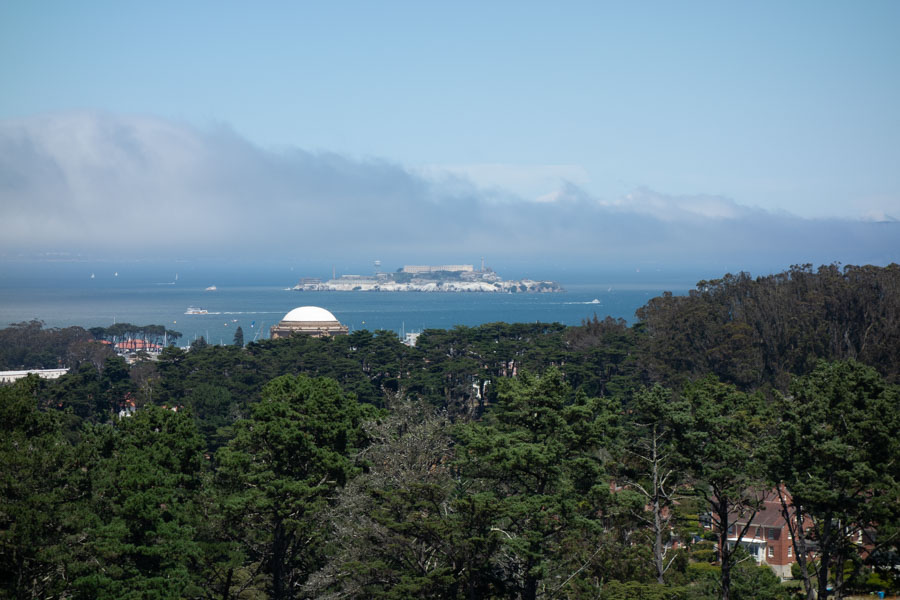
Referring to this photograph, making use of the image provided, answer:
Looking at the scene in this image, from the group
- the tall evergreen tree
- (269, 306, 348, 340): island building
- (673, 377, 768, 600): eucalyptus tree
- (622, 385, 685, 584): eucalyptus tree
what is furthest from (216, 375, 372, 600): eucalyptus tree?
(269, 306, 348, 340): island building

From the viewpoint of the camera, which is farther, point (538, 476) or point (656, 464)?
point (656, 464)

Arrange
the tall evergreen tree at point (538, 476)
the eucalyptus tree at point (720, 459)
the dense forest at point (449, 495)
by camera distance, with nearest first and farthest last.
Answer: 1. the dense forest at point (449, 495)
2. the tall evergreen tree at point (538, 476)
3. the eucalyptus tree at point (720, 459)

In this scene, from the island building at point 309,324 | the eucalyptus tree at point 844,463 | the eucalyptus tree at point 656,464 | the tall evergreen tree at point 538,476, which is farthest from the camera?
the island building at point 309,324

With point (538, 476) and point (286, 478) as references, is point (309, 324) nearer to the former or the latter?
point (286, 478)

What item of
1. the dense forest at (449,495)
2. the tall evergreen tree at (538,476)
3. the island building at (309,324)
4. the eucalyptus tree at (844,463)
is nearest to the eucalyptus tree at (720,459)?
the dense forest at (449,495)

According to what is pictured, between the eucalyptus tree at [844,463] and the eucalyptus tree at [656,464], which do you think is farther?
the eucalyptus tree at [656,464]

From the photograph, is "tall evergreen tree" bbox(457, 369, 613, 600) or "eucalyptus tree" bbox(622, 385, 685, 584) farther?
"eucalyptus tree" bbox(622, 385, 685, 584)

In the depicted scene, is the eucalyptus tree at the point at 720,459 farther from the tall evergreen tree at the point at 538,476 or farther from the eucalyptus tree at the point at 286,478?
the eucalyptus tree at the point at 286,478

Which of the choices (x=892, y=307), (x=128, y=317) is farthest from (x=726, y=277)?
(x=128, y=317)

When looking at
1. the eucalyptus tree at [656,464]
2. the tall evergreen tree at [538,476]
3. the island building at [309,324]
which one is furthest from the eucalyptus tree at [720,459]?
the island building at [309,324]

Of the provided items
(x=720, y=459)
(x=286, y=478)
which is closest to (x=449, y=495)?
(x=286, y=478)

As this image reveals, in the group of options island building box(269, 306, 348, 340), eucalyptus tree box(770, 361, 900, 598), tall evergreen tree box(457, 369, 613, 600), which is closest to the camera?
eucalyptus tree box(770, 361, 900, 598)

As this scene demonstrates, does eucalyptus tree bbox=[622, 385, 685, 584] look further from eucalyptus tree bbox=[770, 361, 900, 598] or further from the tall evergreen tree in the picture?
eucalyptus tree bbox=[770, 361, 900, 598]
